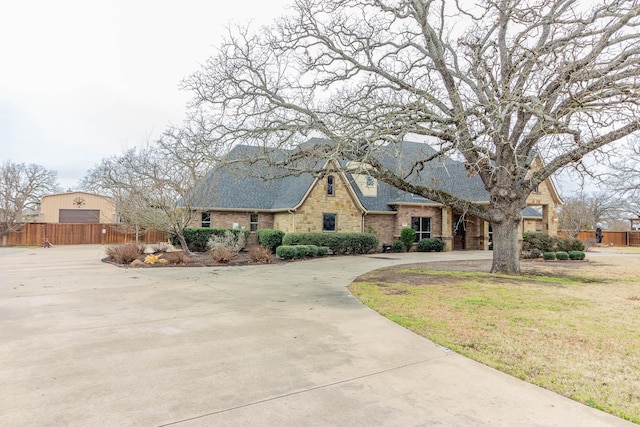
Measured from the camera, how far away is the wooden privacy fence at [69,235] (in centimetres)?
2852

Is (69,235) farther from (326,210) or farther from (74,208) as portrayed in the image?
(326,210)

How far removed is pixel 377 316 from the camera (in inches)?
255

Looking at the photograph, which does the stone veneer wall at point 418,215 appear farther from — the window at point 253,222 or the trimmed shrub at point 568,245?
the window at point 253,222

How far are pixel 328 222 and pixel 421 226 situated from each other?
7047 mm

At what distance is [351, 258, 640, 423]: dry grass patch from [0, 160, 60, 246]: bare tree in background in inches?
1206

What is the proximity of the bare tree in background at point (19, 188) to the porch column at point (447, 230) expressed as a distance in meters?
32.1

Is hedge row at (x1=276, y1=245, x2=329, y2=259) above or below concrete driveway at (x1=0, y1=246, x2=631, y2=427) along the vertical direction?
above

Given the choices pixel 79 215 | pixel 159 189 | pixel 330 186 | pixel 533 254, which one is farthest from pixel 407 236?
pixel 79 215

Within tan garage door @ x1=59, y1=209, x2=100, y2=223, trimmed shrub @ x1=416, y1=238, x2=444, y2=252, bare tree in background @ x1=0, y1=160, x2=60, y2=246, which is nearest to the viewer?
trimmed shrub @ x1=416, y1=238, x2=444, y2=252

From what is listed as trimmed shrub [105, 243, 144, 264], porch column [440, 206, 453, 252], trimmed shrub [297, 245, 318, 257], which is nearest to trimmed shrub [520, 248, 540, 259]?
porch column [440, 206, 453, 252]

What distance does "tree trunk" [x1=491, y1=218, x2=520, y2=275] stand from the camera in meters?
12.0

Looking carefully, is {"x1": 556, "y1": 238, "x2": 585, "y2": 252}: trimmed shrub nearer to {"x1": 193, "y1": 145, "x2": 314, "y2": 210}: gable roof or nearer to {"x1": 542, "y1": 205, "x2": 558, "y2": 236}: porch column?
{"x1": 542, "y1": 205, "x2": 558, "y2": 236}: porch column

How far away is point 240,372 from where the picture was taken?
3.91 meters

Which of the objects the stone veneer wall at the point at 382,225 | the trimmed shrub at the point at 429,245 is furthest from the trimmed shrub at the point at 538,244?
the stone veneer wall at the point at 382,225
